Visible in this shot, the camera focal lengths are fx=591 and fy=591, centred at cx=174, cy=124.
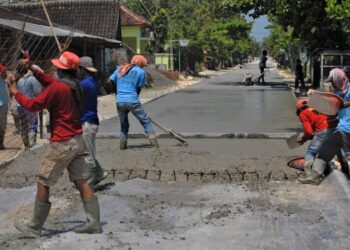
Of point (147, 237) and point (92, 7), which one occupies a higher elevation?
point (92, 7)

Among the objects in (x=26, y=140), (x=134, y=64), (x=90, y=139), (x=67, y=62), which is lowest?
(x=26, y=140)

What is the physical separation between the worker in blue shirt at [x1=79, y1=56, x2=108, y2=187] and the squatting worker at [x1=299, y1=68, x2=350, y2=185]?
254 cm

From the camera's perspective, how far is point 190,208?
246 inches

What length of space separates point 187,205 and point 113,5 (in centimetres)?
2687

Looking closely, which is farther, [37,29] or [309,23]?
[309,23]

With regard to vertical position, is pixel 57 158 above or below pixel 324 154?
above

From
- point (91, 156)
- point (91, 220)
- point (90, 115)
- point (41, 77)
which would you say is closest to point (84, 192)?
point (91, 220)

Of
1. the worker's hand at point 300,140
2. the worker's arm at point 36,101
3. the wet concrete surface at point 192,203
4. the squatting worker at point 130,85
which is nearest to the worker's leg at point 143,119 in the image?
the squatting worker at point 130,85

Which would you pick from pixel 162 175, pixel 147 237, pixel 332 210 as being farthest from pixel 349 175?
pixel 147 237

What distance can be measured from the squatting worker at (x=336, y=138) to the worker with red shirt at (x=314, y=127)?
0.06m

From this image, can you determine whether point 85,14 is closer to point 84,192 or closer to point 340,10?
point 340,10

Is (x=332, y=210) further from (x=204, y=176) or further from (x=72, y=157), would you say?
(x=72, y=157)

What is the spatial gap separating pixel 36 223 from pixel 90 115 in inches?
83.7

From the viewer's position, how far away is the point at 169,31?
4928cm
